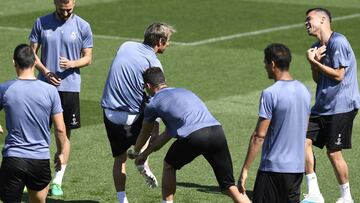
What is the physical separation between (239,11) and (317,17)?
1621cm

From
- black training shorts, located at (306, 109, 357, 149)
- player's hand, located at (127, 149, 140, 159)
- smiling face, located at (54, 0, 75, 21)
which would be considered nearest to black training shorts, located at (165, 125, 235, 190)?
player's hand, located at (127, 149, 140, 159)

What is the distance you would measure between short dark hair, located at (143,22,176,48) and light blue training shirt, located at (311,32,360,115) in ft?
6.38

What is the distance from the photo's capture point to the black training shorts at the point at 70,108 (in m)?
14.6

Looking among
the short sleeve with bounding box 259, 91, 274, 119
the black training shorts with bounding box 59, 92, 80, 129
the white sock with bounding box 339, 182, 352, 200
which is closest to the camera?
the short sleeve with bounding box 259, 91, 274, 119

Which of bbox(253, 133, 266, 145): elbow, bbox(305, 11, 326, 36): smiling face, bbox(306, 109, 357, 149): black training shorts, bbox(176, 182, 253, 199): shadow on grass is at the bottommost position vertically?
bbox(176, 182, 253, 199): shadow on grass

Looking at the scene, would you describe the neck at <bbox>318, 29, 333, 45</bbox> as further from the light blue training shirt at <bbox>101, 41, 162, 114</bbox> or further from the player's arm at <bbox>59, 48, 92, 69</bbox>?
the player's arm at <bbox>59, 48, 92, 69</bbox>

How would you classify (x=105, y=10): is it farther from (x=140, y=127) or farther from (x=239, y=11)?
(x=140, y=127)

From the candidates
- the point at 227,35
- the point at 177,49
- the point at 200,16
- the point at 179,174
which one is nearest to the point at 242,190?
the point at 179,174

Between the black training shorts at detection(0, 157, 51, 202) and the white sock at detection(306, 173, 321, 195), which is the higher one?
the black training shorts at detection(0, 157, 51, 202)

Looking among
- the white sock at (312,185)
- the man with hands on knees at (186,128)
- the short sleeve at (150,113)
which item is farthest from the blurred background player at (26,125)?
the white sock at (312,185)

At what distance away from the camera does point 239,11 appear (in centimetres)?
2970

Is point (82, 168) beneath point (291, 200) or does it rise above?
beneath

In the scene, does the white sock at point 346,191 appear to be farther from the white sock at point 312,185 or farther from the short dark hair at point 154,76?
the short dark hair at point 154,76

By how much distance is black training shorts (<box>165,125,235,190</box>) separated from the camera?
12016 mm
